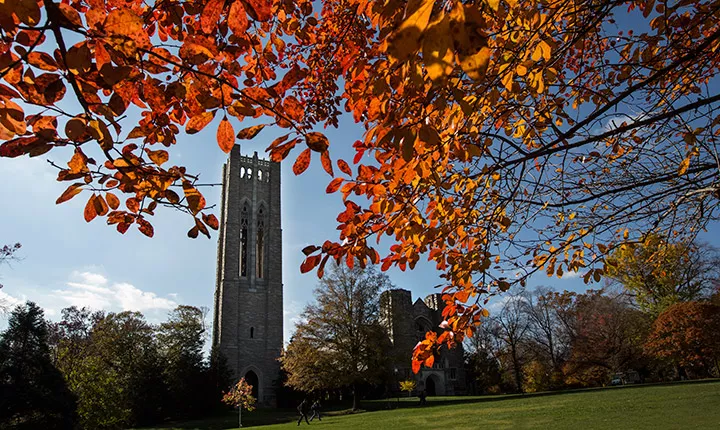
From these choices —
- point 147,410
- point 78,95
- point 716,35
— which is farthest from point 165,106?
point 147,410

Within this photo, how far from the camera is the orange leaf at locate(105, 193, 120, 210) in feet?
6.45

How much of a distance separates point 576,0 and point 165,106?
102 inches

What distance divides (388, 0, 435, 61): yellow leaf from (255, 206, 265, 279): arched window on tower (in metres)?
35.8

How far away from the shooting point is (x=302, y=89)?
5.07 meters

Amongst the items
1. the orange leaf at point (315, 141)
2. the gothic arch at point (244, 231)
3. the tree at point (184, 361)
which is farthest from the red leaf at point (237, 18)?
the gothic arch at point (244, 231)

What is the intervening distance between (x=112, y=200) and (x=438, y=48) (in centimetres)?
179

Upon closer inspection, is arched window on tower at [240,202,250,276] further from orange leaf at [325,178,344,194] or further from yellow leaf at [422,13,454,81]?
yellow leaf at [422,13,454,81]

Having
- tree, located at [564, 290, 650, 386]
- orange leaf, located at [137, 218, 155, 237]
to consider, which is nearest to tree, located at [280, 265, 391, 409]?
tree, located at [564, 290, 650, 386]

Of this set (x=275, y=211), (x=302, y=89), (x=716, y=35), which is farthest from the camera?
(x=275, y=211)

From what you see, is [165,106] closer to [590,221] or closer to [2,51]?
[2,51]

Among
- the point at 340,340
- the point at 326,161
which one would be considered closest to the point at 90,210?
the point at 326,161

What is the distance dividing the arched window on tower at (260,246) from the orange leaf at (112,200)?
34.4m

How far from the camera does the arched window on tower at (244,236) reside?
3534 cm

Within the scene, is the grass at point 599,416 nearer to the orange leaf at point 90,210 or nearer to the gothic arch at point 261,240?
the orange leaf at point 90,210
